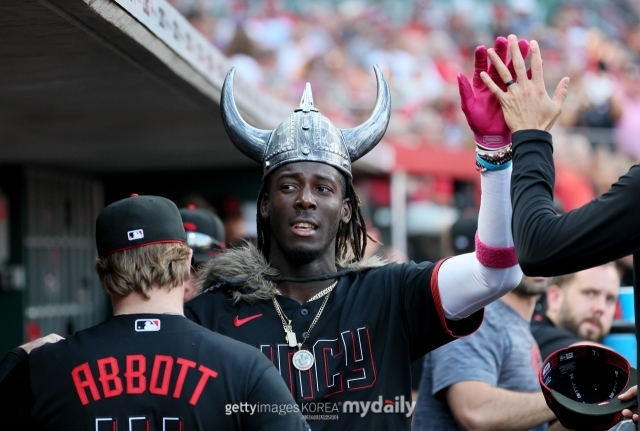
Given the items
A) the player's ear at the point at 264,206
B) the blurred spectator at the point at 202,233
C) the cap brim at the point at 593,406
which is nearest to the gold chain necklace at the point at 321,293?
the player's ear at the point at 264,206

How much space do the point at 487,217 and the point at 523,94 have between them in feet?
1.37

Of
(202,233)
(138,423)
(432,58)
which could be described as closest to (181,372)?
(138,423)

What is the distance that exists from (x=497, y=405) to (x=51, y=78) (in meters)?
2.44

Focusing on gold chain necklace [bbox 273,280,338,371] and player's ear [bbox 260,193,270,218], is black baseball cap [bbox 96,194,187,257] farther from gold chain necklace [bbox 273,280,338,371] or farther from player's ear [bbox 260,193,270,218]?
player's ear [bbox 260,193,270,218]

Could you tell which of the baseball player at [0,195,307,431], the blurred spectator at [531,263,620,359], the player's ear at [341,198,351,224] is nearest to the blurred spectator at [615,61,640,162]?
the blurred spectator at [531,263,620,359]

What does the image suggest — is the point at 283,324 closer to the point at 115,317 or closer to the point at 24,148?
the point at 115,317

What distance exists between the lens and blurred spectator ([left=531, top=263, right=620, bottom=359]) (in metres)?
4.63

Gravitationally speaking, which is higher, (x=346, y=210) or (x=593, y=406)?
(x=346, y=210)

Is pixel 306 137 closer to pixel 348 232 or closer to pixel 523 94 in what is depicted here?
pixel 348 232

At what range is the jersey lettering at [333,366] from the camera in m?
2.98

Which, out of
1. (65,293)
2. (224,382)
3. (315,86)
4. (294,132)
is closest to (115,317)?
(224,382)

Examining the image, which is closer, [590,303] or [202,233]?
[590,303]

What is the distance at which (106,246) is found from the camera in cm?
263

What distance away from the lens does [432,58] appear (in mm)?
15344
